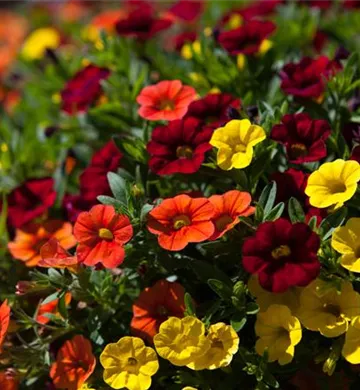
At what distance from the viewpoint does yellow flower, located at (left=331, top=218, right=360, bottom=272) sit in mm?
1450

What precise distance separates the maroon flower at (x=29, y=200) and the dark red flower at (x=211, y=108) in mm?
472

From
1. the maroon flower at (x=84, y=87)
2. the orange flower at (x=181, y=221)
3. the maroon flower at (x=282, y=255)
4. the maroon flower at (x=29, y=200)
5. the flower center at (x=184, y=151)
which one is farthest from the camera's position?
the maroon flower at (x=84, y=87)

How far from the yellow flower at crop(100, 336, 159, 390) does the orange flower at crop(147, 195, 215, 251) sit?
208mm

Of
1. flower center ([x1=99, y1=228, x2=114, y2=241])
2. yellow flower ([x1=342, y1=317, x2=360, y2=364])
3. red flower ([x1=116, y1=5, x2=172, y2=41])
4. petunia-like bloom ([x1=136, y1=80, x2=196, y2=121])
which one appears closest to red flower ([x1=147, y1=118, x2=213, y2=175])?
petunia-like bloom ([x1=136, y1=80, x2=196, y2=121])

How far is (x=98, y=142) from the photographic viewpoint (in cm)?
235

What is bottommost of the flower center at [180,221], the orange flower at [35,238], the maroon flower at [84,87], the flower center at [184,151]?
the orange flower at [35,238]

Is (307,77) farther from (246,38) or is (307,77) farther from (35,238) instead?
(35,238)

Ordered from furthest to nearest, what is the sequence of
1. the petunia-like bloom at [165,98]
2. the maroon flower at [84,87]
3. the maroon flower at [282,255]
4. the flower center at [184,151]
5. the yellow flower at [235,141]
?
the maroon flower at [84,87] < the petunia-like bloom at [165,98] < the flower center at [184,151] < the yellow flower at [235,141] < the maroon flower at [282,255]

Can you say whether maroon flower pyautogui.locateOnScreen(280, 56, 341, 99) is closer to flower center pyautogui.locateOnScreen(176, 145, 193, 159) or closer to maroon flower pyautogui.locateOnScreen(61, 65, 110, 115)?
flower center pyautogui.locateOnScreen(176, 145, 193, 159)

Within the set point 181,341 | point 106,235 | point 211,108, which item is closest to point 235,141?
point 211,108

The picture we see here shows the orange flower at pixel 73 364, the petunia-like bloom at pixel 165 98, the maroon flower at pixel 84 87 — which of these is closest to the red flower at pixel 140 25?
the maroon flower at pixel 84 87

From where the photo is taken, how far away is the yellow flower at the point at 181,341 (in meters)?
1.46

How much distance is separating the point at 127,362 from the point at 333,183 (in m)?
0.55

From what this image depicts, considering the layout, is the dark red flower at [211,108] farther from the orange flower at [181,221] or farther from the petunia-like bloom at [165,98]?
the orange flower at [181,221]
